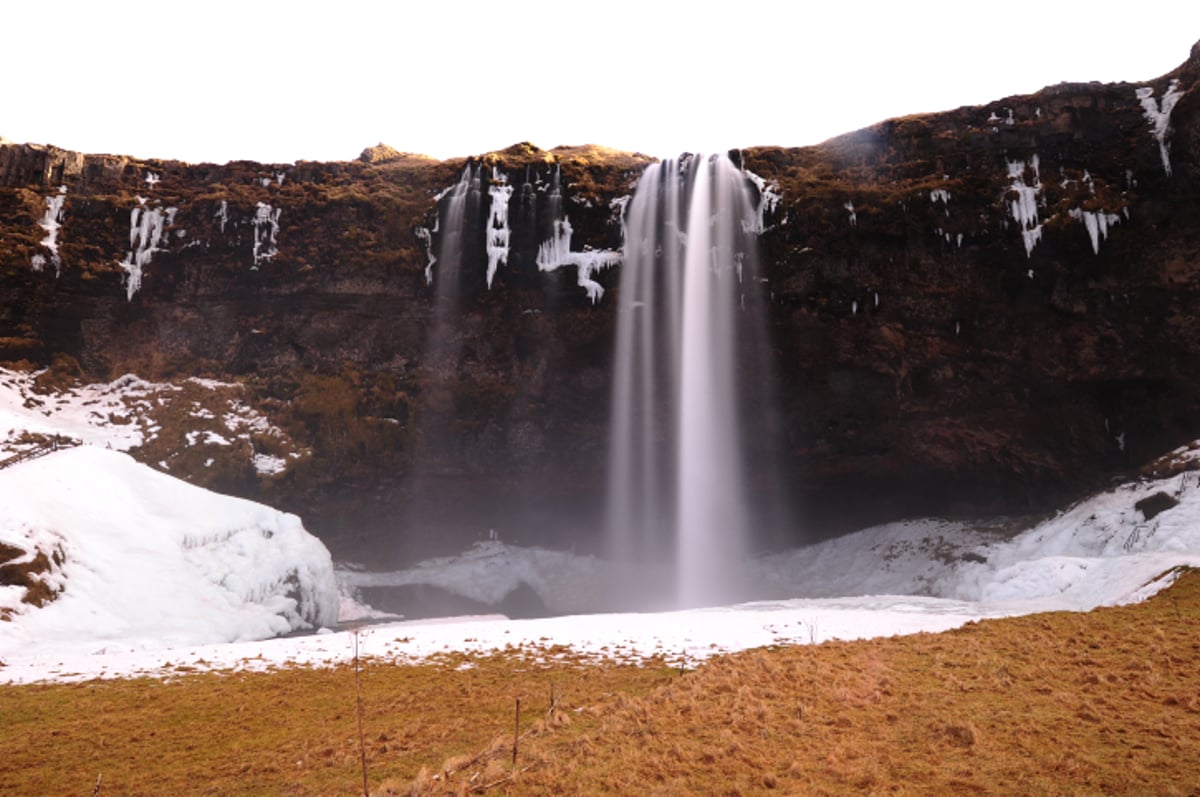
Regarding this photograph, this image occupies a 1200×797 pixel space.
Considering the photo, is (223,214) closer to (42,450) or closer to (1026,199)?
(42,450)

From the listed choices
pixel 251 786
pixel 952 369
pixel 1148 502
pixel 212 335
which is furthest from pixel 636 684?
pixel 212 335

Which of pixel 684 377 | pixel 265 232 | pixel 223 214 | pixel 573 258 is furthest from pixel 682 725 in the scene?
pixel 223 214

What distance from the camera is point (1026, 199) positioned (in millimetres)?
34906

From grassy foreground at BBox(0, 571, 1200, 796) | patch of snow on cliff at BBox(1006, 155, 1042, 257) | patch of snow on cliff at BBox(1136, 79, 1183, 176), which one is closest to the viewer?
grassy foreground at BBox(0, 571, 1200, 796)

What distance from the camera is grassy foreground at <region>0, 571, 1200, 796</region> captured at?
8578 mm

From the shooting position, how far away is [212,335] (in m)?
42.8

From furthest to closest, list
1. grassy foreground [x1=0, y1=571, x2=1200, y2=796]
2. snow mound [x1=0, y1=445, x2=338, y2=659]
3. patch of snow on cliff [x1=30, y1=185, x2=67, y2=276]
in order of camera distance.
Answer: patch of snow on cliff [x1=30, y1=185, x2=67, y2=276] < snow mound [x1=0, y1=445, x2=338, y2=659] < grassy foreground [x1=0, y1=571, x2=1200, y2=796]

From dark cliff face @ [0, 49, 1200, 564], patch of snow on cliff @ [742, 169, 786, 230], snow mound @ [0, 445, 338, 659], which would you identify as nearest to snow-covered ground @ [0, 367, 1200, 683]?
snow mound @ [0, 445, 338, 659]

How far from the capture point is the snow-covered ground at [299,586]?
19469 millimetres

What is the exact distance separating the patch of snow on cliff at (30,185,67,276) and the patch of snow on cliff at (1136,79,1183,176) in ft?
193

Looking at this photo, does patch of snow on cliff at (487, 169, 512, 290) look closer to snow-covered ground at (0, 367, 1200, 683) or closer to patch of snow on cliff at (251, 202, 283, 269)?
patch of snow on cliff at (251, 202, 283, 269)

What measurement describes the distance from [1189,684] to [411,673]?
15.3 meters

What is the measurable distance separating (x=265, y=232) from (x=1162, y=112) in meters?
48.1

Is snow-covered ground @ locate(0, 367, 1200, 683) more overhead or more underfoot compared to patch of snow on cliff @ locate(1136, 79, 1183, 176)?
more underfoot
